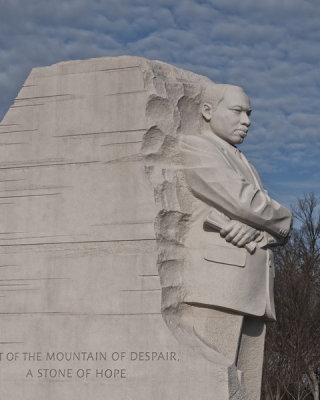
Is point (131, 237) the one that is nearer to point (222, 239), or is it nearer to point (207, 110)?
point (222, 239)

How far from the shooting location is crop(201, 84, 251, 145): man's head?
25.7 feet

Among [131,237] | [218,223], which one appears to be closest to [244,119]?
[218,223]

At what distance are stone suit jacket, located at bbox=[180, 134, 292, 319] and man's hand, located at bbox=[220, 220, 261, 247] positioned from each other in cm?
6

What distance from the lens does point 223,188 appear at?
7.32 meters

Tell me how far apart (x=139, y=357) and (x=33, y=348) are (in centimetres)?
106

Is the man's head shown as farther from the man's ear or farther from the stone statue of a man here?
the stone statue of a man

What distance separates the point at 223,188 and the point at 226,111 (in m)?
0.90

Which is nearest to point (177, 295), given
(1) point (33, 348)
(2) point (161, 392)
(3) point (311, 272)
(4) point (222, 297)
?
(4) point (222, 297)

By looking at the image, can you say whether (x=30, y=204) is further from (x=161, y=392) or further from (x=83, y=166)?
(x=161, y=392)

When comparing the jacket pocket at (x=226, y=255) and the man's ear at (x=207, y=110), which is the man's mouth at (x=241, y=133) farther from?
the jacket pocket at (x=226, y=255)

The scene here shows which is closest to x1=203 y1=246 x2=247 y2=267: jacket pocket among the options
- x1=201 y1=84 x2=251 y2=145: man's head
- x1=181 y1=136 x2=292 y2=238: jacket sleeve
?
x1=181 y1=136 x2=292 y2=238: jacket sleeve

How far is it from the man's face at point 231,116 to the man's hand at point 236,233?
1004 millimetres

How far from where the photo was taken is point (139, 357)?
7035 millimetres

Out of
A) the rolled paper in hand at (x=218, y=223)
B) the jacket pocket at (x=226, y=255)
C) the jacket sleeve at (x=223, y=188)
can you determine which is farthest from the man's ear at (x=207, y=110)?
the jacket pocket at (x=226, y=255)
